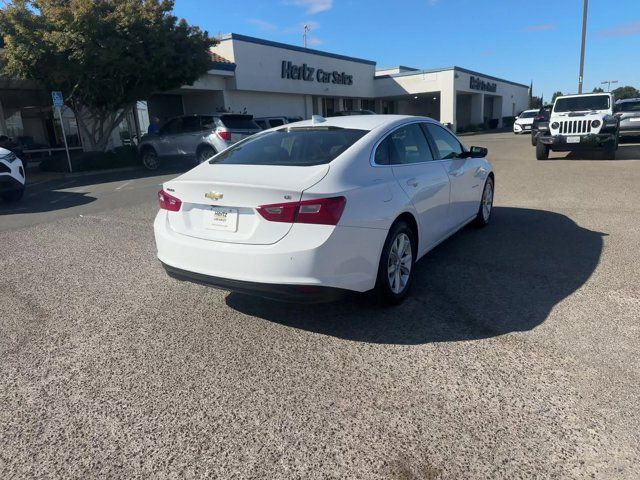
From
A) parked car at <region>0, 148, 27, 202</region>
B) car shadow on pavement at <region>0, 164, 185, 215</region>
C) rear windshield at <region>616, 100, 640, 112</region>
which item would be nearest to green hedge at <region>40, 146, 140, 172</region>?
car shadow on pavement at <region>0, 164, 185, 215</region>

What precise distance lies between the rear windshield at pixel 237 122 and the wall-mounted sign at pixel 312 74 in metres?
12.7

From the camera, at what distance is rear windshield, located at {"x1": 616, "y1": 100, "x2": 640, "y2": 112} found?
18.2m

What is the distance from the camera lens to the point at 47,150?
20.1m

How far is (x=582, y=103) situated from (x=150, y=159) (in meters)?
14.3

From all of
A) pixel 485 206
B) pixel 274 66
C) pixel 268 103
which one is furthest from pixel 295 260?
pixel 268 103

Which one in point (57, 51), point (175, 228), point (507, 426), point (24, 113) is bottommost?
point (507, 426)

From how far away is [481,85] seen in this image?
41781 mm

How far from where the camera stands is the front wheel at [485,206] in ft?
21.0

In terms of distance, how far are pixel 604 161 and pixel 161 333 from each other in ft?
46.1

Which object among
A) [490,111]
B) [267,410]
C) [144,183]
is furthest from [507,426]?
[490,111]

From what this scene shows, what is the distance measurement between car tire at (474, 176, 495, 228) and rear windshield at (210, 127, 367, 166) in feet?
9.33

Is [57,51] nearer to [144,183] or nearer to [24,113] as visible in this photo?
[144,183]

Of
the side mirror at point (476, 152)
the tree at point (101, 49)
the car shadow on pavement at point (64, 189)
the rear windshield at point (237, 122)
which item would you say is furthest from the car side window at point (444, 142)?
the tree at point (101, 49)

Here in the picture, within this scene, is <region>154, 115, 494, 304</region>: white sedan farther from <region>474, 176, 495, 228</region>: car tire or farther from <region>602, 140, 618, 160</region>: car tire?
Answer: <region>602, 140, 618, 160</region>: car tire
